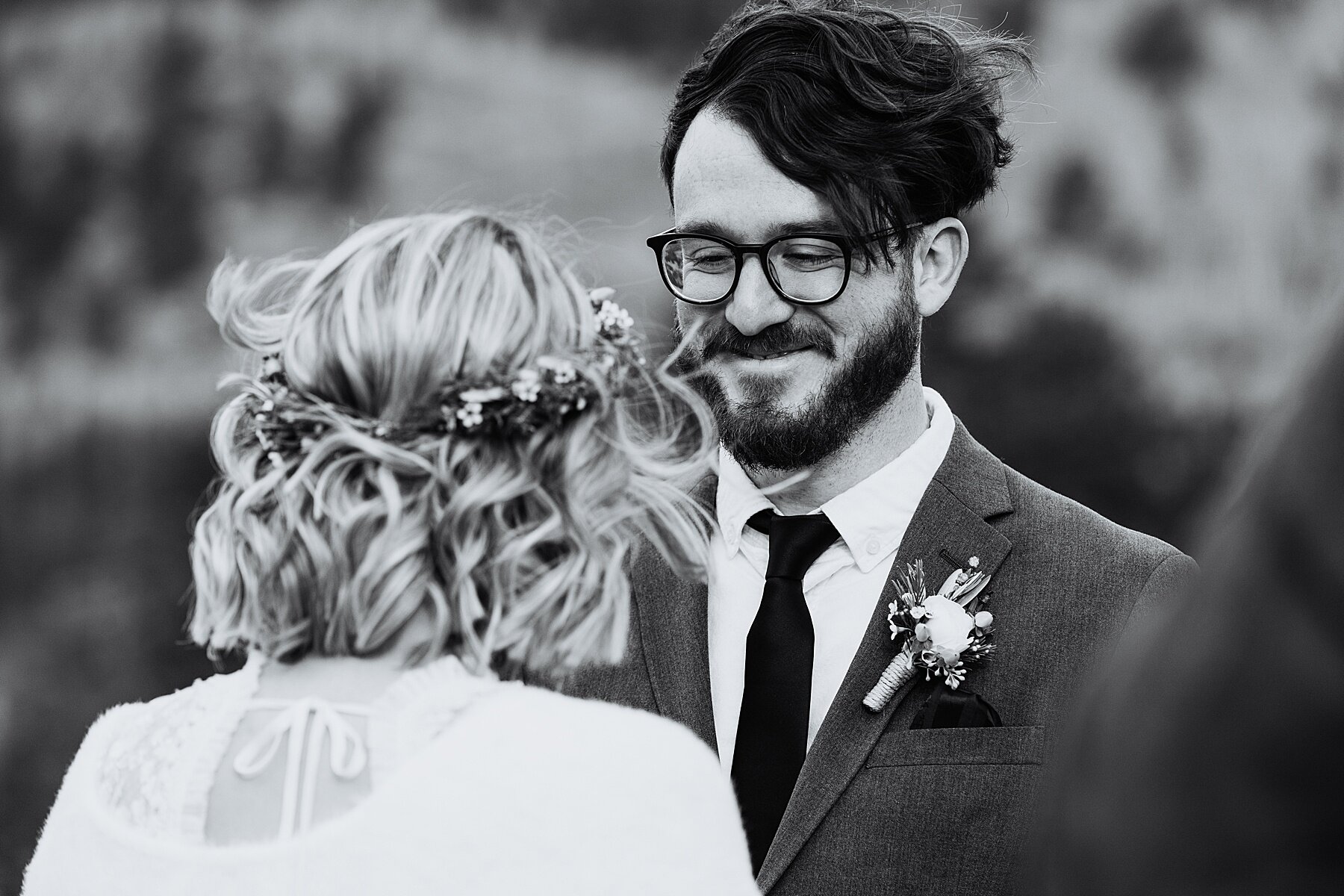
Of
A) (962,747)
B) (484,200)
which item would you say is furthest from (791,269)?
(484,200)

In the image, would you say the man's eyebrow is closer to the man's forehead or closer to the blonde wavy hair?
the man's forehead

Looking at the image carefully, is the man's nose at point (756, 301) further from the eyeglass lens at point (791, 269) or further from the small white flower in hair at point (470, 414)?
the small white flower in hair at point (470, 414)

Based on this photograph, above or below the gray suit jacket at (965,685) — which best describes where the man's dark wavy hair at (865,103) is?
above

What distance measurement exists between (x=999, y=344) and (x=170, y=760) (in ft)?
18.0

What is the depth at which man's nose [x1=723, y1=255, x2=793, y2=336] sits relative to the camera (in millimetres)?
2898

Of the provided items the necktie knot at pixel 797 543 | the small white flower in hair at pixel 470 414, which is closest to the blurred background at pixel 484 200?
the necktie knot at pixel 797 543

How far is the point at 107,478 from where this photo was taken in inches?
263

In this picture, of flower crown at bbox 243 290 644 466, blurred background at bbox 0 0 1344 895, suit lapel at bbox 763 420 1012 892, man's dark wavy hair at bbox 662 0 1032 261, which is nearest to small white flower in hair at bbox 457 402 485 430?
flower crown at bbox 243 290 644 466

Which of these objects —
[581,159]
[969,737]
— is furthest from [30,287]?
[969,737]

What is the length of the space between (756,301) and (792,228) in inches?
6.8

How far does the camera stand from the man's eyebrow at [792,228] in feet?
9.48

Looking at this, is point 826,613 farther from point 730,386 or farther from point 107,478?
point 107,478

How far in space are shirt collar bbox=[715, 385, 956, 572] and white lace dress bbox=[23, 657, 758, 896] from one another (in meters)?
1.29

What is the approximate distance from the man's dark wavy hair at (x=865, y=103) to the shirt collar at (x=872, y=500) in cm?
45
